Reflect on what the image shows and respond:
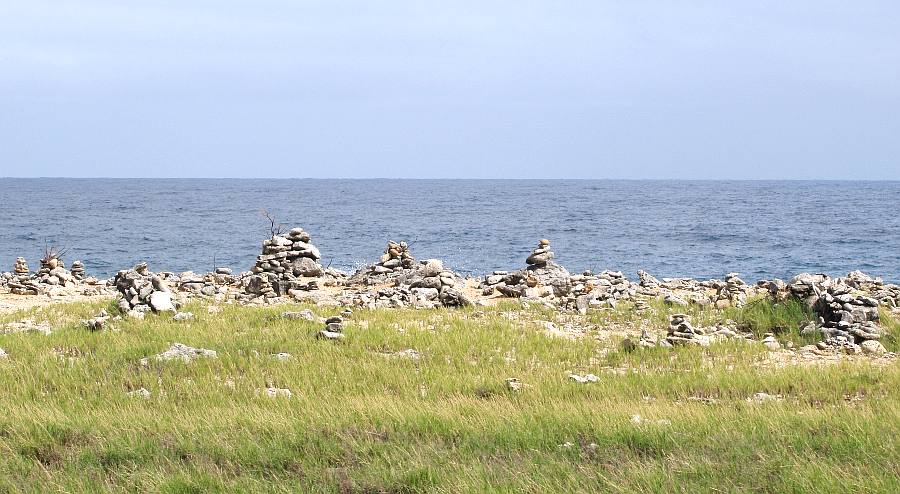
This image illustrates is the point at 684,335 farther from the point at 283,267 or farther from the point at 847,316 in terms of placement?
the point at 283,267

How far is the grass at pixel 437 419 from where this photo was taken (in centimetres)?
879

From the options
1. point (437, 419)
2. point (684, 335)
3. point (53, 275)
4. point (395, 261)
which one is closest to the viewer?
point (437, 419)

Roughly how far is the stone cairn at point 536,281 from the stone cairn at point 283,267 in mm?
6817

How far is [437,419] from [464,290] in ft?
59.0

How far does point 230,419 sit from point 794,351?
12194mm

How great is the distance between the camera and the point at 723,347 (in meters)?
17.2

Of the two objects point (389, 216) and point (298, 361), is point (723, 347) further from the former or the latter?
point (389, 216)

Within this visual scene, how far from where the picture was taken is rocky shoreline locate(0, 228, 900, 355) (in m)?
19.0

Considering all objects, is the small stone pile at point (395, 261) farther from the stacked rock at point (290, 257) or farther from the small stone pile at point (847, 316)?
the small stone pile at point (847, 316)

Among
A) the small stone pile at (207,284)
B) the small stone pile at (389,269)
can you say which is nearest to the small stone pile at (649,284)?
the small stone pile at (389,269)

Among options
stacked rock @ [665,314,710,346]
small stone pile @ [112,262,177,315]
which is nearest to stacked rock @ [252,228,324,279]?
small stone pile @ [112,262,177,315]

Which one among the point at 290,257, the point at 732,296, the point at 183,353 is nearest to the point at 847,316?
the point at 732,296

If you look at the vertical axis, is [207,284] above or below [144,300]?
below

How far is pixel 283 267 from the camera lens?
100ft
